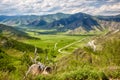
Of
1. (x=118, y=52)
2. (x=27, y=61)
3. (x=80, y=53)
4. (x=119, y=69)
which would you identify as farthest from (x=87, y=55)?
(x=119, y=69)

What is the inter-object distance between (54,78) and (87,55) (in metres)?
141

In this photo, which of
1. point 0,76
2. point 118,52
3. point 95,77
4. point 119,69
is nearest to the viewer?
point 0,76

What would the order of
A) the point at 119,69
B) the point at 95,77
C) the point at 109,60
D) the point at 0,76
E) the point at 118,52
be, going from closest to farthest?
1. the point at 0,76
2. the point at 95,77
3. the point at 119,69
4. the point at 109,60
5. the point at 118,52

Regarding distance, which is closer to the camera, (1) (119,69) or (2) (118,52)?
(1) (119,69)

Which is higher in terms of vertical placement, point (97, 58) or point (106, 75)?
point (106, 75)

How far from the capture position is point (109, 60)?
181750mm

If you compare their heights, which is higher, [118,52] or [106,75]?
[106,75]

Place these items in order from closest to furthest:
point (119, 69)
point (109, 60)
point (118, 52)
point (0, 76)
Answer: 1. point (0, 76)
2. point (119, 69)
3. point (109, 60)
4. point (118, 52)

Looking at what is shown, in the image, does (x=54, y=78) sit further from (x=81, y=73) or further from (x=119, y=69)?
(x=119, y=69)

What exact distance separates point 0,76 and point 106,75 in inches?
724

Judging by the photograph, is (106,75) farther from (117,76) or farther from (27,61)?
(27,61)

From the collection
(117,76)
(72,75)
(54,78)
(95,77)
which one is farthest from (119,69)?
(54,78)

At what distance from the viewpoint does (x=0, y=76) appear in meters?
41.3

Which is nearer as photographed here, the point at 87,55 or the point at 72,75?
the point at 72,75
